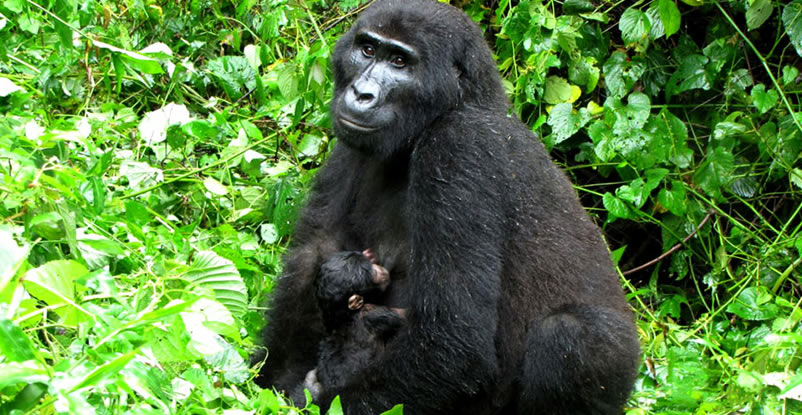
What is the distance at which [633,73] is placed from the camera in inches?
215

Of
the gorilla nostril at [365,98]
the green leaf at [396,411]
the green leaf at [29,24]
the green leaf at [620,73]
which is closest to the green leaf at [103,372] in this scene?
the green leaf at [396,411]

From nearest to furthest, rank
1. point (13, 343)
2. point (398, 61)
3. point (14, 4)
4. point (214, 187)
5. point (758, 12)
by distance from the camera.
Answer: point (13, 343), point (398, 61), point (14, 4), point (214, 187), point (758, 12)

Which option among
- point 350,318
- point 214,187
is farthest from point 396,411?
point 214,187

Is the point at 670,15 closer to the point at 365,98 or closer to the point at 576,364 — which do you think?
the point at 365,98

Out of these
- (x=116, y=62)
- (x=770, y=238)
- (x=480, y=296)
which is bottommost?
(x=770, y=238)

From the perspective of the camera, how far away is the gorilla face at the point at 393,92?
388 centimetres

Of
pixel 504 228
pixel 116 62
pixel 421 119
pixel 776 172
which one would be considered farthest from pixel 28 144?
pixel 776 172

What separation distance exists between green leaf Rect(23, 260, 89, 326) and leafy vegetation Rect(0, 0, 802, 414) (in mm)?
1325

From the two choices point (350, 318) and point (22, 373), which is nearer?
point (22, 373)

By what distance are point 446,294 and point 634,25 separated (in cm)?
234

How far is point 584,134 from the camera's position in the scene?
559 centimetres

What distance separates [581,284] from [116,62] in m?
2.15

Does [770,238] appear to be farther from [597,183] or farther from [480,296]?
[480,296]

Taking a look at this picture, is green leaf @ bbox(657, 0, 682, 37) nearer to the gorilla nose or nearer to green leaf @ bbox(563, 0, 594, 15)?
green leaf @ bbox(563, 0, 594, 15)
